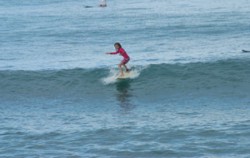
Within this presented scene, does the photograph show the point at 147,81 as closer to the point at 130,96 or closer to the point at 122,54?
the point at 122,54

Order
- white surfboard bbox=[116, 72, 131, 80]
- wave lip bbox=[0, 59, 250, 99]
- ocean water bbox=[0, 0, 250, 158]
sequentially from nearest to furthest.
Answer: ocean water bbox=[0, 0, 250, 158] → wave lip bbox=[0, 59, 250, 99] → white surfboard bbox=[116, 72, 131, 80]

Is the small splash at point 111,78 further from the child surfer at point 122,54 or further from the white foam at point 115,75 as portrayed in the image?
the child surfer at point 122,54

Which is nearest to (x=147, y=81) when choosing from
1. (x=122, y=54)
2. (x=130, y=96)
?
(x=122, y=54)

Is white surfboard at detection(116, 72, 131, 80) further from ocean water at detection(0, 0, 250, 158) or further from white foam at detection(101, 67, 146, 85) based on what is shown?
ocean water at detection(0, 0, 250, 158)

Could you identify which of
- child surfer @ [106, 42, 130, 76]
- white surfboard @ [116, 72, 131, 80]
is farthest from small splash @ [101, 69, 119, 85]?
child surfer @ [106, 42, 130, 76]

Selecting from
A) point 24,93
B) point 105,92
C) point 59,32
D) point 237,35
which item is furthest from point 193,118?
point 59,32

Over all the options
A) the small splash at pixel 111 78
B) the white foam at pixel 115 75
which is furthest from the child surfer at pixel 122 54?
the small splash at pixel 111 78

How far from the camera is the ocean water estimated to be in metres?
15.3

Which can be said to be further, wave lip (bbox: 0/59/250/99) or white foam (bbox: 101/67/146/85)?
white foam (bbox: 101/67/146/85)

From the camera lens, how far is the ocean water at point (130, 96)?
1534 cm

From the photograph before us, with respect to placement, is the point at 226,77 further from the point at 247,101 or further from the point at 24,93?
the point at 24,93

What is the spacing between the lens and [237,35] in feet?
139

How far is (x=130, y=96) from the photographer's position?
22781 millimetres

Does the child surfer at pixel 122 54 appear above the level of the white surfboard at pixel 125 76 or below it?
above
